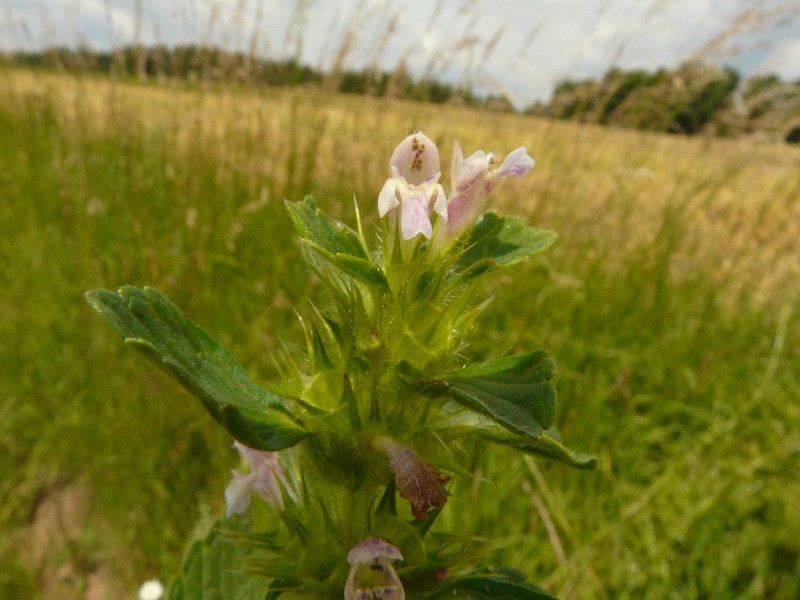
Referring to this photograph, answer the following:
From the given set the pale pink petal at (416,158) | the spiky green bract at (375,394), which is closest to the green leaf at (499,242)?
the spiky green bract at (375,394)

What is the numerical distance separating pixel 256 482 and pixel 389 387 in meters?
0.33

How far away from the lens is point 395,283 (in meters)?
0.78

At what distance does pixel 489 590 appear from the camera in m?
0.73

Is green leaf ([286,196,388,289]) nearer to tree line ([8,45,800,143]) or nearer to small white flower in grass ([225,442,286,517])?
small white flower in grass ([225,442,286,517])

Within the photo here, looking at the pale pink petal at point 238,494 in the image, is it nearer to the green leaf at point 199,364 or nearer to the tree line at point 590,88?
the green leaf at point 199,364

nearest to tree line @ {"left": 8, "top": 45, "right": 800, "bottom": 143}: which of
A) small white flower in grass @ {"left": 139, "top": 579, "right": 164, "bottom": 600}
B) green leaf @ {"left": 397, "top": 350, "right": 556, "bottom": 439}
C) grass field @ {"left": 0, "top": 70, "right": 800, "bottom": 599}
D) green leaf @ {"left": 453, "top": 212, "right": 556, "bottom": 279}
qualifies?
grass field @ {"left": 0, "top": 70, "right": 800, "bottom": 599}

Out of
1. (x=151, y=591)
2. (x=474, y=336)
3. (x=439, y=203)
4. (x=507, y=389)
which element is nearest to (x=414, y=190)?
(x=439, y=203)

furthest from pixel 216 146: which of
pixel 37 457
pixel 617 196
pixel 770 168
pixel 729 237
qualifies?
pixel 770 168

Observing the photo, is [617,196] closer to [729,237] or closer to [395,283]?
[729,237]

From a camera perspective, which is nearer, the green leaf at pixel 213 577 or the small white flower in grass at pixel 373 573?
the small white flower in grass at pixel 373 573

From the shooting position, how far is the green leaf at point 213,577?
1.00 m

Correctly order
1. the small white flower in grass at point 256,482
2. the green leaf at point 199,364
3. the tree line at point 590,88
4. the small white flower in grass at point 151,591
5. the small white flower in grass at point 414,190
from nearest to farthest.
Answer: the green leaf at point 199,364 → the small white flower in grass at point 414,190 → the small white flower in grass at point 256,482 → the small white flower in grass at point 151,591 → the tree line at point 590,88

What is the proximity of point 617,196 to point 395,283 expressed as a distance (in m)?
3.75

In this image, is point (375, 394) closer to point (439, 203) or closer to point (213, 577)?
point (439, 203)
